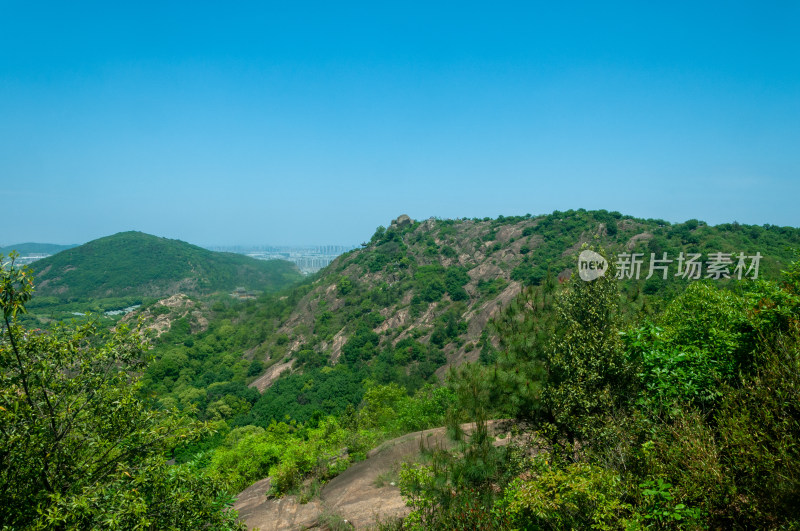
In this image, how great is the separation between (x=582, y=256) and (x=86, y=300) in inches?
6024

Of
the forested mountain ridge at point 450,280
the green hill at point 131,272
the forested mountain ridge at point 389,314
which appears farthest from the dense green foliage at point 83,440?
the green hill at point 131,272

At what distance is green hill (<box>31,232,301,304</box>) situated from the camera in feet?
432

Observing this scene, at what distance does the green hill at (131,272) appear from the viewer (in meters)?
132

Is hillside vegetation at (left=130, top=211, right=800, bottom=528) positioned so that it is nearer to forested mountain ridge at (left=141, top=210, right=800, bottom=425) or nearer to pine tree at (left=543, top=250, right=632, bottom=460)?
pine tree at (left=543, top=250, right=632, bottom=460)

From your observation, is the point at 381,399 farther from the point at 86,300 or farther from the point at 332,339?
the point at 86,300

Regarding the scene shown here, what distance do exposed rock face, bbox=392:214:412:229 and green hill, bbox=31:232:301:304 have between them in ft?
281

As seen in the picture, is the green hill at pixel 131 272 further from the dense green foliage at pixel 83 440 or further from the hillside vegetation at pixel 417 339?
the dense green foliage at pixel 83 440

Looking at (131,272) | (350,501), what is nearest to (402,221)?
(350,501)

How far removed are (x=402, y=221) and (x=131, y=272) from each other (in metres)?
104

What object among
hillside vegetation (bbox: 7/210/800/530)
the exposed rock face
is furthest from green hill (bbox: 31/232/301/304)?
hillside vegetation (bbox: 7/210/800/530)

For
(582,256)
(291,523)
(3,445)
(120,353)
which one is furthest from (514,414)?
(3,445)

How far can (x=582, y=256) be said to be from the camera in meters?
10.7

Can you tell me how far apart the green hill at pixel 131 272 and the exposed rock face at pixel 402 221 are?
8570 cm

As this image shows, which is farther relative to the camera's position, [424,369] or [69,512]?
[424,369]
